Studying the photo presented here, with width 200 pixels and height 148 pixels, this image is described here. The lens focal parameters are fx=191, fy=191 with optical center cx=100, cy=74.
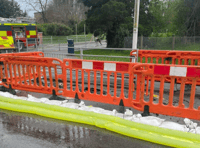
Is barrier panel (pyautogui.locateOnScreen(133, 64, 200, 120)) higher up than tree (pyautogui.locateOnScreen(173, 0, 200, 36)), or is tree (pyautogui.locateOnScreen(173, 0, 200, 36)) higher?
tree (pyautogui.locateOnScreen(173, 0, 200, 36))

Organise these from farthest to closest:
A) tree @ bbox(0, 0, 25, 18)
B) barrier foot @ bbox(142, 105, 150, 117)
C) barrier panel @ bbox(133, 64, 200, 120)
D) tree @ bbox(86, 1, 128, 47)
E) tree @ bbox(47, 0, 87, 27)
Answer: tree @ bbox(47, 0, 87, 27)
tree @ bbox(0, 0, 25, 18)
tree @ bbox(86, 1, 128, 47)
barrier foot @ bbox(142, 105, 150, 117)
barrier panel @ bbox(133, 64, 200, 120)

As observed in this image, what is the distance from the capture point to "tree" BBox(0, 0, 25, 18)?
46188mm

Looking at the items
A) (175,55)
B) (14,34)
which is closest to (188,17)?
(175,55)

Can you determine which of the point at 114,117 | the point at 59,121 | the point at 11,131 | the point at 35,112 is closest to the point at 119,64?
the point at 114,117

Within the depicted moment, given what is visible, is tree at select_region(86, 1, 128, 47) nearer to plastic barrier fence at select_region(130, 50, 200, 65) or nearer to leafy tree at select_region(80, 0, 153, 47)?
leafy tree at select_region(80, 0, 153, 47)

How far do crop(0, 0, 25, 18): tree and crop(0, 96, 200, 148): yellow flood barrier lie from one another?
4851 centimetres

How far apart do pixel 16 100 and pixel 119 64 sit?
119 inches

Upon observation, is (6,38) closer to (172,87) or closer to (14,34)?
(14,34)

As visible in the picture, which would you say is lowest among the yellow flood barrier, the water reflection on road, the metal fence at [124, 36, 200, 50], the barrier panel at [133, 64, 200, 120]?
the water reflection on road

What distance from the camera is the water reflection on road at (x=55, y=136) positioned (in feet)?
11.6

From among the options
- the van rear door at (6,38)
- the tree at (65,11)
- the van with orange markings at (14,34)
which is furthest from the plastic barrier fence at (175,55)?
the tree at (65,11)

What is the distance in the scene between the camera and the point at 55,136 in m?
3.81

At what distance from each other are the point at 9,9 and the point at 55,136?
51932 millimetres

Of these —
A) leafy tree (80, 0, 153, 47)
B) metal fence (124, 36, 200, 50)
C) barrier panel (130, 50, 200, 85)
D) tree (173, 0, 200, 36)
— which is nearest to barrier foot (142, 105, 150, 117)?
barrier panel (130, 50, 200, 85)
